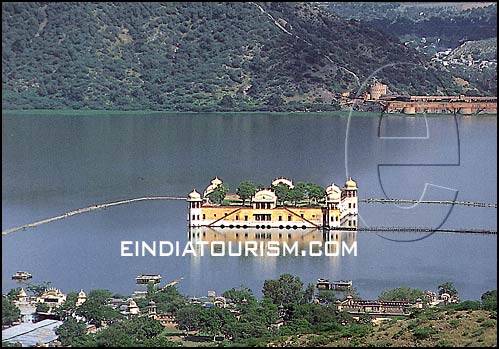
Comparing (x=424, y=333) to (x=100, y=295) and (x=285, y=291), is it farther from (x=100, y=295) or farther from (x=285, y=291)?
(x=100, y=295)

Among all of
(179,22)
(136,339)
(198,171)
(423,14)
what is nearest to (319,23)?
(179,22)

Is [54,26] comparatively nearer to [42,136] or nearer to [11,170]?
[42,136]

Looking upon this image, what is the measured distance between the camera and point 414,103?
1351 inches

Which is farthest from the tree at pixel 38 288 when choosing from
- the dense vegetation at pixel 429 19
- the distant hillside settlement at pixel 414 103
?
the dense vegetation at pixel 429 19

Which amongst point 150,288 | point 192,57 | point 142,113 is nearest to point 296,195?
point 150,288

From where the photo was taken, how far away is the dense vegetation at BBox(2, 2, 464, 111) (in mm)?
36750

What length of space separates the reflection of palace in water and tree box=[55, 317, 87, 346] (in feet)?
13.7

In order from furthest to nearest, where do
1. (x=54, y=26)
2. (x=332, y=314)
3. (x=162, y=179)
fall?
(x=54, y=26), (x=162, y=179), (x=332, y=314)

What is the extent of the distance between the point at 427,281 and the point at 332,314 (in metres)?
2.51

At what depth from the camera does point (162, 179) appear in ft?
67.0

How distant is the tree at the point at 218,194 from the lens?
1645 centimetres

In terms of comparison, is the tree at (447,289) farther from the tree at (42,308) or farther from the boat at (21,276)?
the boat at (21,276)

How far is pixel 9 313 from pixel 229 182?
9.30 m

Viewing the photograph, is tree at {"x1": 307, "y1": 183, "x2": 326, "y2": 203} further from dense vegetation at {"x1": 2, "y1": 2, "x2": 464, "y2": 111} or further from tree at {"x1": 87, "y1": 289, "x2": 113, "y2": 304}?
dense vegetation at {"x1": 2, "y1": 2, "x2": 464, "y2": 111}
